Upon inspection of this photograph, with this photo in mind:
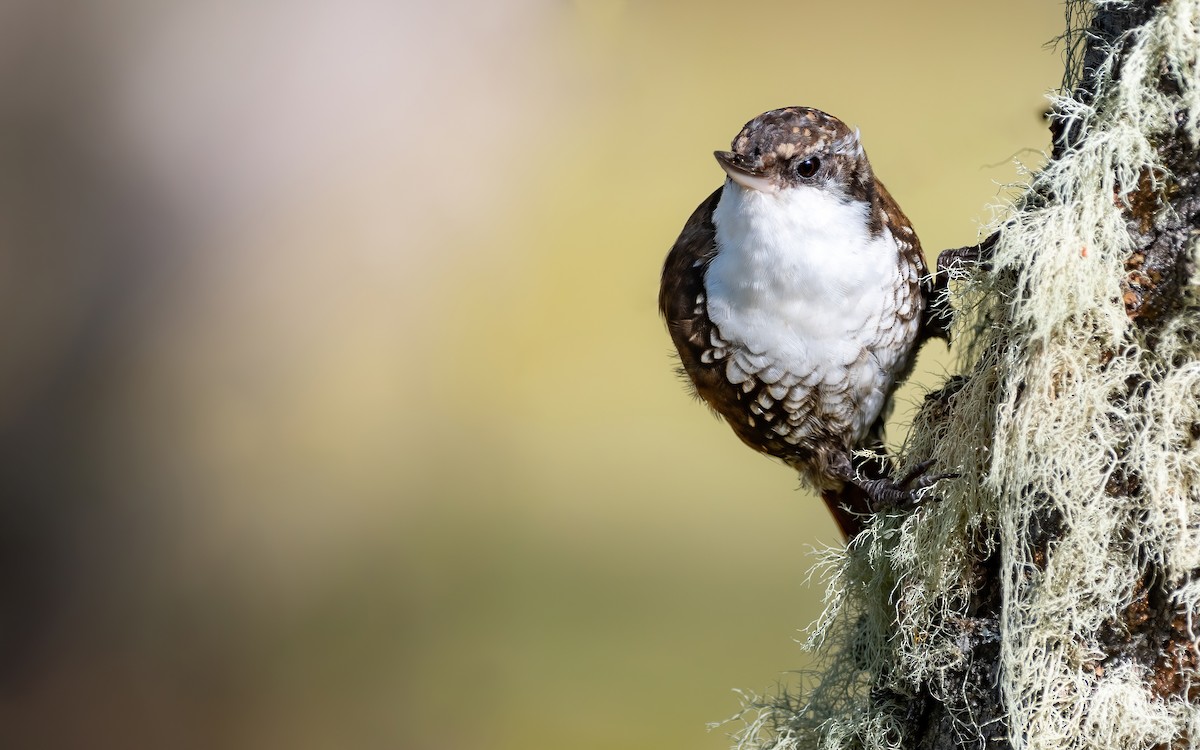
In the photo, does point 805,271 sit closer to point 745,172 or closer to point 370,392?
point 745,172

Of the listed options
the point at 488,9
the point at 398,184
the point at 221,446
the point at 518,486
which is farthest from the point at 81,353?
the point at 488,9

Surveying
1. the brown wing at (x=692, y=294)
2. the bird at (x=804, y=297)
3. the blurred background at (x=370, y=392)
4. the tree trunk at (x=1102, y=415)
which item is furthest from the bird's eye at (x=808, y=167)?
the blurred background at (x=370, y=392)

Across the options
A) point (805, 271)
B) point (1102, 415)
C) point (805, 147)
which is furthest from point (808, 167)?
point (1102, 415)

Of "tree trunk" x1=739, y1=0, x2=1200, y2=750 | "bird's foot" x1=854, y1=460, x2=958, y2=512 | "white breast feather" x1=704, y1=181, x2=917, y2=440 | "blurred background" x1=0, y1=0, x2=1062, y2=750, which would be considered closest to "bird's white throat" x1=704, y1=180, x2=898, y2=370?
"white breast feather" x1=704, y1=181, x2=917, y2=440

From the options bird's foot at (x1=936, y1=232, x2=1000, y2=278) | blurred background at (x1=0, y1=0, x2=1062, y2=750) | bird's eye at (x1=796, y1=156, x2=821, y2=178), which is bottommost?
blurred background at (x1=0, y1=0, x2=1062, y2=750)

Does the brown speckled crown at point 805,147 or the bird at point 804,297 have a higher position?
the brown speckled crown at point 805,147

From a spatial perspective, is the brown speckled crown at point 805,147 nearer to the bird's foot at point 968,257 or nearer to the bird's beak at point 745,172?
the bird's beak at point 745,172

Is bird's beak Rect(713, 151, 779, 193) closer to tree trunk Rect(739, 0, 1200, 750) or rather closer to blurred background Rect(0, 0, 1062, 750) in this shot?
tree trunk Rect(739, 0, 1200, 750)

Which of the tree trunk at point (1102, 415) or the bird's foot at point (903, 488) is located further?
the bird's foot at point (903, 488)

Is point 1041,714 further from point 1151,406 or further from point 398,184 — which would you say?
point 398,184
